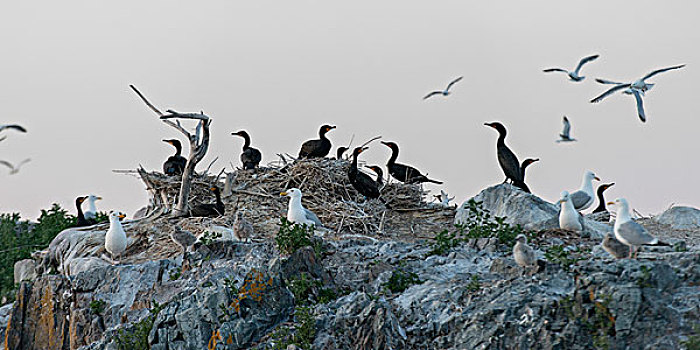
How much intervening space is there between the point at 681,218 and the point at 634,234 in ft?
24.0

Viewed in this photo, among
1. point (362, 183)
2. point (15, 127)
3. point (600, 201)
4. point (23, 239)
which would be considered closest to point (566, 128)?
point (362, 183)

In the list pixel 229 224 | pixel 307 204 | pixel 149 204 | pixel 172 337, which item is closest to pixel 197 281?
pixel 172 337

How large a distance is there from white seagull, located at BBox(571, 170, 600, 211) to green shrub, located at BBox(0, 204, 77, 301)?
11.8 meters

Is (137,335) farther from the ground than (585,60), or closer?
closer

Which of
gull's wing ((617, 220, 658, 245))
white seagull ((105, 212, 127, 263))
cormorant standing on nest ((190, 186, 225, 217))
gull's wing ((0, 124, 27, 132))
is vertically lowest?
gull's wing ((617, 220, 658, 245))

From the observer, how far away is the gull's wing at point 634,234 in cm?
1069

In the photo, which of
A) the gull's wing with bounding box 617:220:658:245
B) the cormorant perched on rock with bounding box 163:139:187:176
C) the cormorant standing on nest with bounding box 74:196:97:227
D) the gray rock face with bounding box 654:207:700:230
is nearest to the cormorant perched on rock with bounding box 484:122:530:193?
the gray rock face with bounding box 654:207:700:230

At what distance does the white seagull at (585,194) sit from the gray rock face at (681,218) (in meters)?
2.04

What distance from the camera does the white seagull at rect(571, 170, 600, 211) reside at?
15.9m

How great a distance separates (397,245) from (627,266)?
3.95 m

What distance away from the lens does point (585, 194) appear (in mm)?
16016

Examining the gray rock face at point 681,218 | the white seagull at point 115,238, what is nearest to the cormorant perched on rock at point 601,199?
the gray rock face at point 681,218

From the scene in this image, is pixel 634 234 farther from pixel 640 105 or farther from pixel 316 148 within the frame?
pixel 316 148

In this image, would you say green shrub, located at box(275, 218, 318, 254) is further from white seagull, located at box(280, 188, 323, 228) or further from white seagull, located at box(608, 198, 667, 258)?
white seagull, located at box(608, 198, 667, 258)
